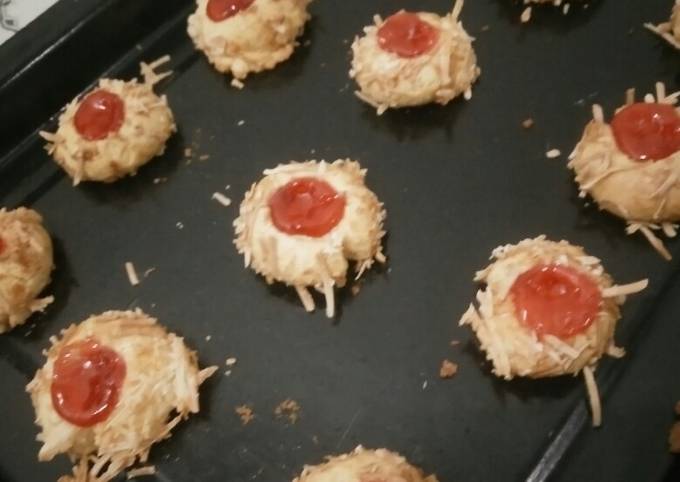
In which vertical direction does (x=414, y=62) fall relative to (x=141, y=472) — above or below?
above

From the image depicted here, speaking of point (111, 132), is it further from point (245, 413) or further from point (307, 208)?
point (245, 413)

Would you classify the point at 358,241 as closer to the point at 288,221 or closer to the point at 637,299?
the point at 288,221

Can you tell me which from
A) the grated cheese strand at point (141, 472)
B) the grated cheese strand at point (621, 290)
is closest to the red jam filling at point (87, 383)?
the grated cheese strand at point (141, 472)

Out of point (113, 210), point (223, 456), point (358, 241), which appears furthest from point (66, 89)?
point (223, 456)

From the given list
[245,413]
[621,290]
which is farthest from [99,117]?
[621,290]

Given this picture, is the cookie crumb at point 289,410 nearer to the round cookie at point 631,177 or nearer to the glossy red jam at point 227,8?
the round cookie at point 631,177

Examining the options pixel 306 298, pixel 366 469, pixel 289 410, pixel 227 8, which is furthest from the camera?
pixel 227 8
